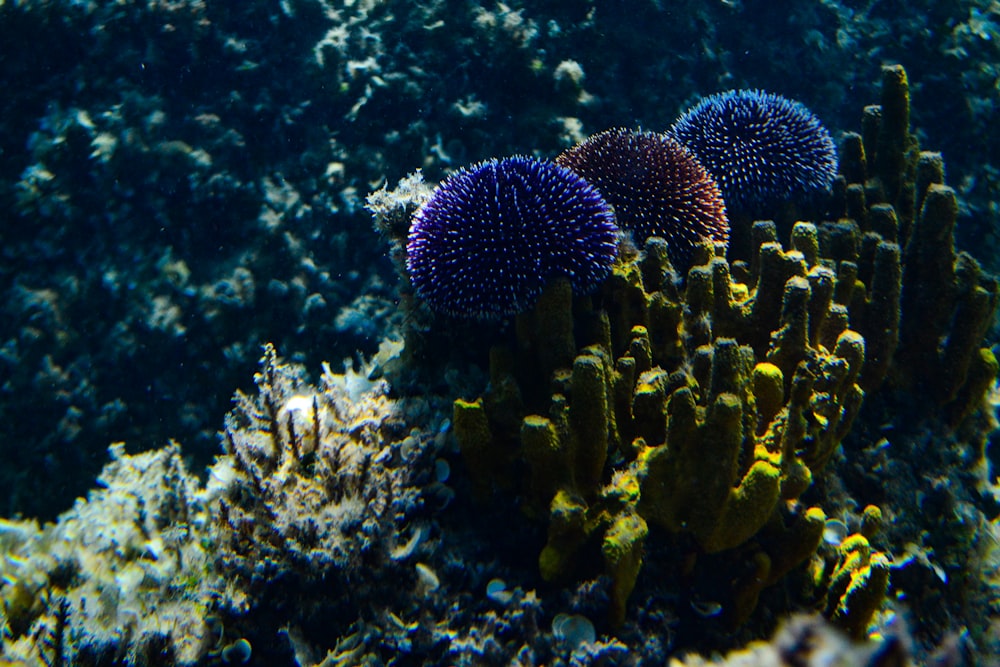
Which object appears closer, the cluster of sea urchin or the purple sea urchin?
the cluster of sea urchin

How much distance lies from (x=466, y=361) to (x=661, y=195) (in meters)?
1.59

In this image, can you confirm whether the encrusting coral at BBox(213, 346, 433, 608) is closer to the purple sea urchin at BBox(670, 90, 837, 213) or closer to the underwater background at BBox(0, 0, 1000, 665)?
the underwater background at BBox(0, 0, 1000, 665)

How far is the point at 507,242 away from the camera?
3.10 metres

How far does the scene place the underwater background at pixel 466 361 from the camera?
2666 millimetres

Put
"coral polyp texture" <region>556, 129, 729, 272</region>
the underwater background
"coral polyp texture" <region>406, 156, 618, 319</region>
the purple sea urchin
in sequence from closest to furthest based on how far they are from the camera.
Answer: the underwater background < "coral polyp texture" <region>406, 156, 618, 319</region> < "coral polyp texture" <region>556, 129, 729, 272</region> < the purple sea urchin

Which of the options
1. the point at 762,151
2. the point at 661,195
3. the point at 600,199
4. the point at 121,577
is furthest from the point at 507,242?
the point at 121,577

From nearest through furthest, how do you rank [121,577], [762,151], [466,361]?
[121,577] → [466,361] → [762,151]

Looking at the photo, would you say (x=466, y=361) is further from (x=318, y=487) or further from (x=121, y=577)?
(x=121, y=577)

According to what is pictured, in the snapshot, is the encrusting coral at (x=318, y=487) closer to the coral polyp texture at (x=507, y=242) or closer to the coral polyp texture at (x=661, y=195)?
the coral polyp texture at (x=507, y=242)

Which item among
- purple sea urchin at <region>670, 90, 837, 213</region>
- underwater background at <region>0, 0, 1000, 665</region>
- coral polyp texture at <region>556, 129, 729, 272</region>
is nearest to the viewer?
underwater background at <region>0, 0, 1000, 665</region>

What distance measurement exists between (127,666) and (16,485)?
11.4 feet

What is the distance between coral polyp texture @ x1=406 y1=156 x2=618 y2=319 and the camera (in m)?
3.10

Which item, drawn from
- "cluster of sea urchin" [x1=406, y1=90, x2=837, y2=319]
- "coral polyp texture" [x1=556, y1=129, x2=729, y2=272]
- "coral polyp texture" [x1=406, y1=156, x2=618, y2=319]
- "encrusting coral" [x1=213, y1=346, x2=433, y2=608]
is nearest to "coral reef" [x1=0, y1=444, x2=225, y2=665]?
"encrusting coral" [x1=213, y1=346, x2=433, y2=608]

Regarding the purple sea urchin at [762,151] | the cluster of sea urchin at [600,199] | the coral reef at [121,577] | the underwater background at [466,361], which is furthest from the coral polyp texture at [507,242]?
the coral reef at [121,577]
